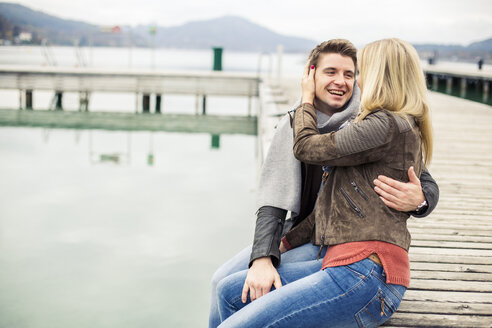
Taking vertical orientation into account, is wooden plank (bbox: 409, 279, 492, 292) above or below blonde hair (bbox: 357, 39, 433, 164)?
below

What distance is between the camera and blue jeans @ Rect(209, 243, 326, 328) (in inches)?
84.4

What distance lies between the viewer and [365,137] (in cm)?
182

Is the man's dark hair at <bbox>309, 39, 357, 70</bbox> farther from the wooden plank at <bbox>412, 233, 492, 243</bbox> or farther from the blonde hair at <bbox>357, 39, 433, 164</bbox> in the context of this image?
the wooden plank at <bbox>412, 233, 492, 243</bbox>

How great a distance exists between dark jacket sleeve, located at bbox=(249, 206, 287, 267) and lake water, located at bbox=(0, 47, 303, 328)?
231 centimetres

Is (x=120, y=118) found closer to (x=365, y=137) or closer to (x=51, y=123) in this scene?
(x=51, y=123)

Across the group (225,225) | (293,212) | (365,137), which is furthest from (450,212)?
(225,225)

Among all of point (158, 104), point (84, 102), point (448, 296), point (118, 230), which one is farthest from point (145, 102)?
point (448, 296)

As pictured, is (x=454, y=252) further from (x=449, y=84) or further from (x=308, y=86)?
(x=449, y=84)

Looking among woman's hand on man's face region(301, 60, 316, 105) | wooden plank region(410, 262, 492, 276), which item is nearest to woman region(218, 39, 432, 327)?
woman's hand on man's face region(301, 60, 316, 105)

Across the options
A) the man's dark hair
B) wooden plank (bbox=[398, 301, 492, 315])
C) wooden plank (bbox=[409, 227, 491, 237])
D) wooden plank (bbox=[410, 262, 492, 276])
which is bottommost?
wooden plank (bbox=[398, 301, 492, 315])

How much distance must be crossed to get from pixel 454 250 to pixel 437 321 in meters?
1.04

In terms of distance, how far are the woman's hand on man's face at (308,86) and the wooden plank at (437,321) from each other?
99 centimetres

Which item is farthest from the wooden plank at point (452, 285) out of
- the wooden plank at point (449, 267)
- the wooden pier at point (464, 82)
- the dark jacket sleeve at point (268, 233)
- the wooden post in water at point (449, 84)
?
the wooden post in water at point (449, 84)

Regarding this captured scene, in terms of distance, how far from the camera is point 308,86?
2.21 metres
